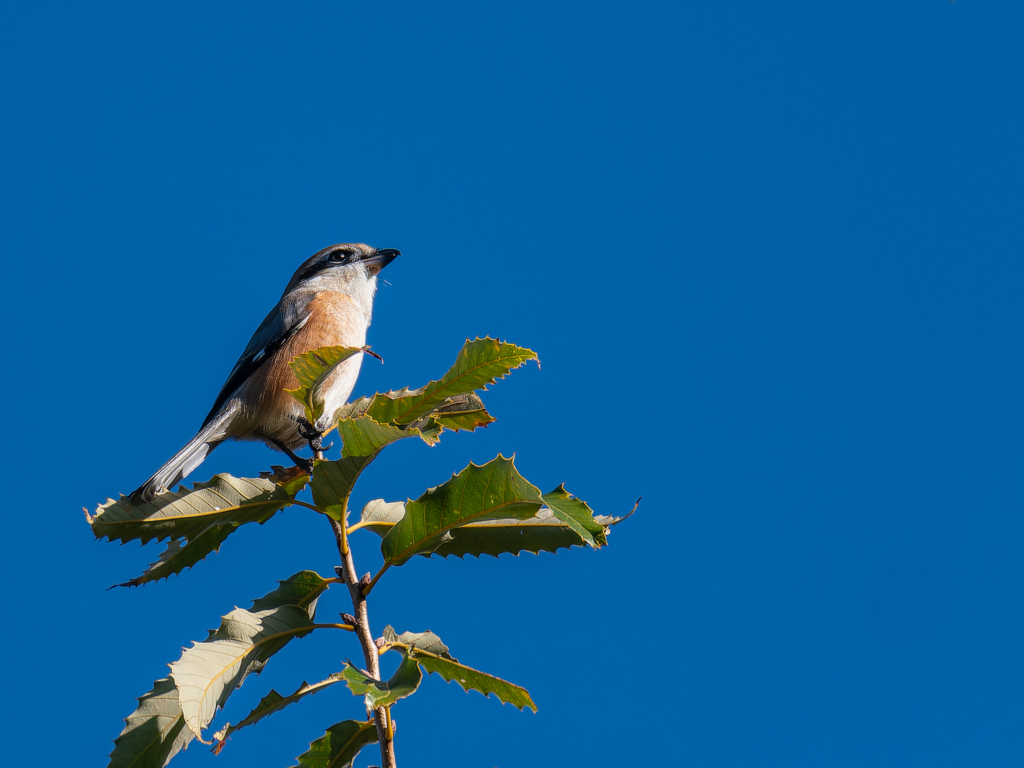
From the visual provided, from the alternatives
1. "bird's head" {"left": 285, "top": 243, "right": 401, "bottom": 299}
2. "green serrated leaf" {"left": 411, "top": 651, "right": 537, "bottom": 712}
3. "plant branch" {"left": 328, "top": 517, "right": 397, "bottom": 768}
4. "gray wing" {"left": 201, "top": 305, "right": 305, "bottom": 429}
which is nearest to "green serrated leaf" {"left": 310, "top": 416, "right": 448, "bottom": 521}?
"plant branch" {"left": 328, "top": 517, "right": 397, "bottom": 768}

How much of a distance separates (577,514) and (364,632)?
0.82 meters

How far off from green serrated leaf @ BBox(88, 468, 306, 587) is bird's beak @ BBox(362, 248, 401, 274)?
4.19 metres

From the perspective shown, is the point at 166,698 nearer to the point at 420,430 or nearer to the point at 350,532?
the point at 350,532

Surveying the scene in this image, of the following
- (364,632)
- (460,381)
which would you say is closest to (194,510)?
(364,632)

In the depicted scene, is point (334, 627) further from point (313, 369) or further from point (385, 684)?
point (313, 369)

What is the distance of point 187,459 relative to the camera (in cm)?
473

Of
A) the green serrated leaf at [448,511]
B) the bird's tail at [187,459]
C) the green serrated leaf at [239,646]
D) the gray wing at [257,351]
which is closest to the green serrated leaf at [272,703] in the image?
the green serrated leaf at [239,646]

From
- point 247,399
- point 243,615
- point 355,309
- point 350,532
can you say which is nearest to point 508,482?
point 350,532

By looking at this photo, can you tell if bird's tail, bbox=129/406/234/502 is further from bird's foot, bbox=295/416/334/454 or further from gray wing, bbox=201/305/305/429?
bird's foot, bbox=295/416/334/454

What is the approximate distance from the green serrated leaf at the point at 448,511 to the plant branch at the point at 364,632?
0.14 m

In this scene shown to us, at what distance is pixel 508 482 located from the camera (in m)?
2.79

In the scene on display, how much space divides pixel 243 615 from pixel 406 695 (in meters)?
0.82

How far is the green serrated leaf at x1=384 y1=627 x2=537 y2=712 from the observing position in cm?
283

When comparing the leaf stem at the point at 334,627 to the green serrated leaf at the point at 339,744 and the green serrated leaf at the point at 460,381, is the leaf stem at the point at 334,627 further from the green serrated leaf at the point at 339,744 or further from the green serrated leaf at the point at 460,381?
the green serrated leaf at the point at 460,381
